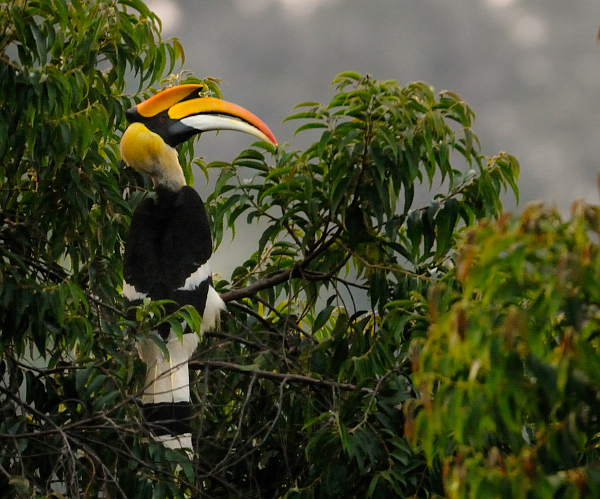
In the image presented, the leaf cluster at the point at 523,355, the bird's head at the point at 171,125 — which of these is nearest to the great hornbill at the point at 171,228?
the bird's head at the point at 171,125

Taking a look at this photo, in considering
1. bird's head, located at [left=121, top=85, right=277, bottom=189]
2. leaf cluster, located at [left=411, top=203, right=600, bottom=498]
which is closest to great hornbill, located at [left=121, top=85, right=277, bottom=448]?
bird's head, located at [left=121, top=85, right=277, bottom=189]

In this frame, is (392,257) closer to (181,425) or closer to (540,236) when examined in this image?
(181,425)

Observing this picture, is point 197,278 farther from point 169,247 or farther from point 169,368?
point 169,368

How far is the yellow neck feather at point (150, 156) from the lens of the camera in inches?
139

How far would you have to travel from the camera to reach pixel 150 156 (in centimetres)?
354

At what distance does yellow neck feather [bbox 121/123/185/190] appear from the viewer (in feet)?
11.6

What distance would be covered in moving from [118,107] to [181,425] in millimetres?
1191

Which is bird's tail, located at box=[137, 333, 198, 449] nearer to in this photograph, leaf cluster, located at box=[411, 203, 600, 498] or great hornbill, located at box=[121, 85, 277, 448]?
great hornbill, located at box=[121, 85, 277, 448]

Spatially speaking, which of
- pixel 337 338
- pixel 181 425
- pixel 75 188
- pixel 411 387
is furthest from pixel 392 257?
pixel 75 188

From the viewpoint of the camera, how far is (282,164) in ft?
10.2

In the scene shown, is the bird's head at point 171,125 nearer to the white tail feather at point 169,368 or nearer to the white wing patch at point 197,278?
the white wing patch at point 197,278

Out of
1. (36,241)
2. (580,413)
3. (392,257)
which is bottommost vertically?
(580,413)

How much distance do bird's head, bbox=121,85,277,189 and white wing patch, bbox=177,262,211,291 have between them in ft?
1.27

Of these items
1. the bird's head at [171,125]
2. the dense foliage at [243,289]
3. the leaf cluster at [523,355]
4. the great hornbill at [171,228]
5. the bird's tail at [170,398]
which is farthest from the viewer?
the bird's head at [171,125]
